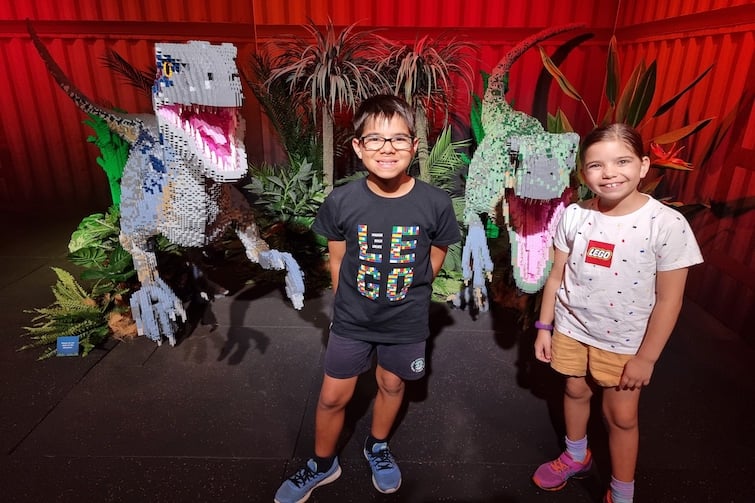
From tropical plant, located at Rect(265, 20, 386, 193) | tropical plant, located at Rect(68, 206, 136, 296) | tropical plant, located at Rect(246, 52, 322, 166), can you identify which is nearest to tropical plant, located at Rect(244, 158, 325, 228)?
tropical plant, located at Rect(246, 52, 322, 166)

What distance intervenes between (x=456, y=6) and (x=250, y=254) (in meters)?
2.61

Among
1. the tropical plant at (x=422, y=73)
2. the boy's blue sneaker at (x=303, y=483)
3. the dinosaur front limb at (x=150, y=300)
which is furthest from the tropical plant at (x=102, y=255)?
the tropical plant at (x=422, y=73)

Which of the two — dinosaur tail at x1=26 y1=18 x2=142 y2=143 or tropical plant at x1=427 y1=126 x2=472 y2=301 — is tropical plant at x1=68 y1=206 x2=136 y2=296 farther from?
tropical plant at x1=427 y1=126 x2=472 y2=301

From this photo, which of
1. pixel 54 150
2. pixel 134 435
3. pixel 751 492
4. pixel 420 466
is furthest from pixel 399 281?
pixel 54 150

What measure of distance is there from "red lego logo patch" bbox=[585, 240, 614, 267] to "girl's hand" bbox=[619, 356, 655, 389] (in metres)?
0.28

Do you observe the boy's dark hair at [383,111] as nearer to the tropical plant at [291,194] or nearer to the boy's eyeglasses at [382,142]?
the boy's eyeglasses at [382,142]

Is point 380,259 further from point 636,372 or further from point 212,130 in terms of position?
point 212,130

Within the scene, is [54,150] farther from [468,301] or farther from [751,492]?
[751,492]

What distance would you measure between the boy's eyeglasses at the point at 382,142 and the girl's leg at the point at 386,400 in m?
0.74

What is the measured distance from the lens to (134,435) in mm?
1885

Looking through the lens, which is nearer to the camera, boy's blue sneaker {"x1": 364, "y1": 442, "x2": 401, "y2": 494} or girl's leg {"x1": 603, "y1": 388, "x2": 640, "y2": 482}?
girl's leg {"x1": 603, "y1": 388, "x2": 640, "y2": 482}

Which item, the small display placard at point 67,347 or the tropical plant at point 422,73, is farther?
the tropical plant at point 422,73

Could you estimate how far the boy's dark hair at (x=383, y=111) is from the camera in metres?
1.34

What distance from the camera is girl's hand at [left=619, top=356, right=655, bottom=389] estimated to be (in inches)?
51.3
